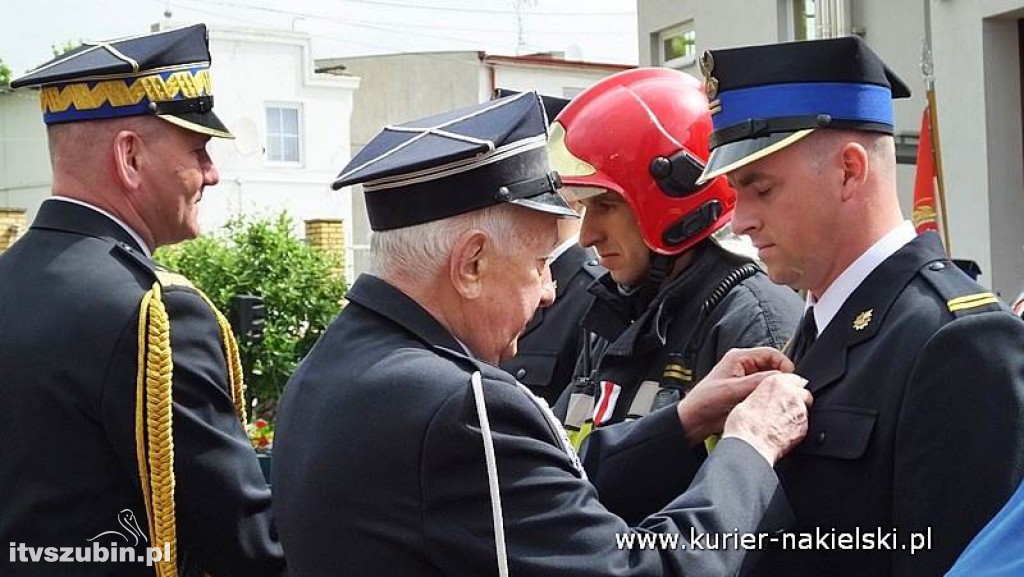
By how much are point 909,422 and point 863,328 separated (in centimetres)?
28

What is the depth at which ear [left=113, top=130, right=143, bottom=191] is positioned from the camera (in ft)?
11.8

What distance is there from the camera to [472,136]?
2688 millimetres

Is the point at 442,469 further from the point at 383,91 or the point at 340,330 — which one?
the point at 383,91

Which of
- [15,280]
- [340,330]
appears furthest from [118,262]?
[340,330]

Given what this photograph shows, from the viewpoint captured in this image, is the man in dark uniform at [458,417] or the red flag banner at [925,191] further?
the red flag banner at [925,191]

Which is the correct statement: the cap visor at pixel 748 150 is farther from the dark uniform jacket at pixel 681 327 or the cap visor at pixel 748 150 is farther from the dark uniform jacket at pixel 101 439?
the dark uniform jacket at pixel 101 439

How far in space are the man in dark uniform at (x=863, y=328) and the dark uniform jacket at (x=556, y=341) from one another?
1608 millimetres

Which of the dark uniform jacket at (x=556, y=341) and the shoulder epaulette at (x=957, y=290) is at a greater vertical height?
the shoulder epaulette at (x=957, y=290)

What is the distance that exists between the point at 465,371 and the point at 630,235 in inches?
56.4

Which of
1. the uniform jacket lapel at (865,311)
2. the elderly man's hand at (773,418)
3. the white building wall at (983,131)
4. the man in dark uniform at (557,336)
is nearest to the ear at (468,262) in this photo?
the elderly man's hand at (773,418)

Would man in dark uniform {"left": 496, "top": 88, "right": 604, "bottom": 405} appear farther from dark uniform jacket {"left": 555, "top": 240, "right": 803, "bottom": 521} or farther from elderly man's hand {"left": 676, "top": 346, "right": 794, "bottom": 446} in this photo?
elderly man's hand {"left": 676, "top": 346, "right": 794, "bottom": 446}

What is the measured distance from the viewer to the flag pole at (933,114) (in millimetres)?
9648

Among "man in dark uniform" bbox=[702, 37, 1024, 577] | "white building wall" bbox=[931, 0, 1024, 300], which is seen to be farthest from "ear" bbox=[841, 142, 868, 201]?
"white building wall" bbox=[931, 0, 1024, 300]

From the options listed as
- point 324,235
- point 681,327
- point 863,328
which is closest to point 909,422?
point 863,328
